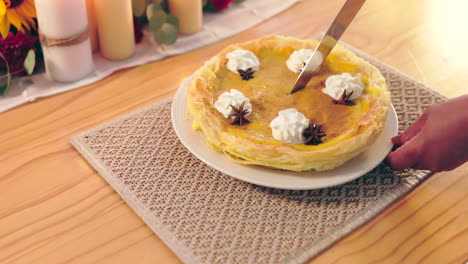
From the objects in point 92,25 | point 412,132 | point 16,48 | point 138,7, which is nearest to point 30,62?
point 16,48

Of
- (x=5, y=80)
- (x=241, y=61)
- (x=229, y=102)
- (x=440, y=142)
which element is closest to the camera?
(x=440, y=142)

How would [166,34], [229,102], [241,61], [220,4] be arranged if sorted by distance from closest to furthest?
[229,102] < [241,61] < [166,34] < [220,4]

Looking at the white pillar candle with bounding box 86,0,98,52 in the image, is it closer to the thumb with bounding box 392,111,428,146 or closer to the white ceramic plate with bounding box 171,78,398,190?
the white ceramic plate with bounding box 171,78,398,190

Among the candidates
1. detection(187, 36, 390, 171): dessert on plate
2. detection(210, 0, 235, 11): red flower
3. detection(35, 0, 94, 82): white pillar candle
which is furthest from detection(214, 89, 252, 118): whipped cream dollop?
detection(210, 0, 235, 11): red flower

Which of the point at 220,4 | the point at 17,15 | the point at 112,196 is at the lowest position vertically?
the point at 112,196

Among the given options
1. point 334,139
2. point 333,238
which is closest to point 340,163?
point 334,139

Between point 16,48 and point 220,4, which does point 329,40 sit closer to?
point 220,4
